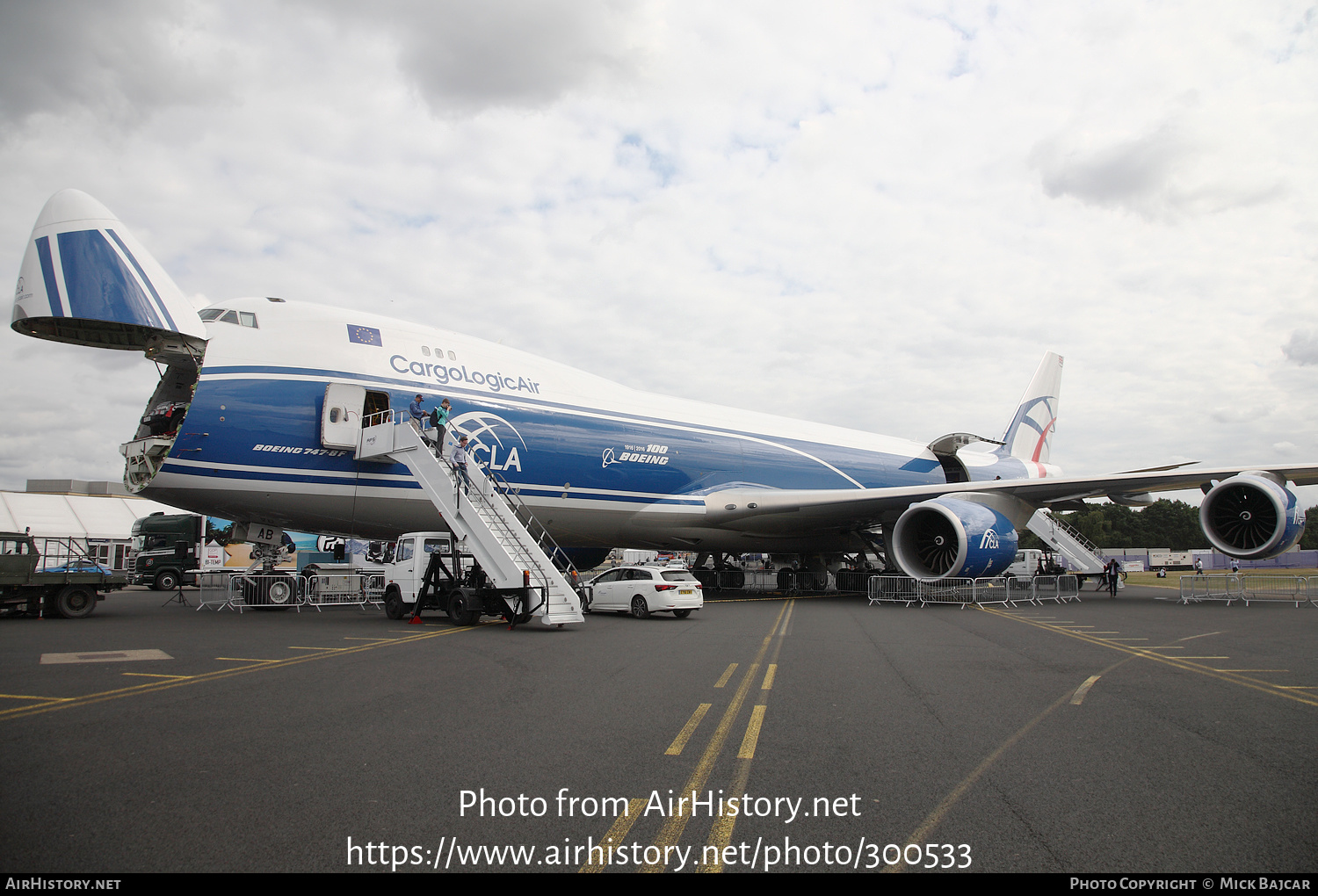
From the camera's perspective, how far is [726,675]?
8664 mm

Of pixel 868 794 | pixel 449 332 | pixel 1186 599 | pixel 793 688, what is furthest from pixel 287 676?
pixel 1186 599

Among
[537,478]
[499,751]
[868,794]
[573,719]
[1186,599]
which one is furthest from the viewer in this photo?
[1186,599]

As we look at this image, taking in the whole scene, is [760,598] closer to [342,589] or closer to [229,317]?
[342,589]

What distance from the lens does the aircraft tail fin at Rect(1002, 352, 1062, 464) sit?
1223 inches

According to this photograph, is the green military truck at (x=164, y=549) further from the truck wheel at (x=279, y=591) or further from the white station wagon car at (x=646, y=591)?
the white station wagon car at (x=646, y=591)

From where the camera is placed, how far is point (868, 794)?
14.3 ft

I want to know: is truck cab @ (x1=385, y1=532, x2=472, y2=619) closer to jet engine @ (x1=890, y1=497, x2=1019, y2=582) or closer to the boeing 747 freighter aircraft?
the boeing 747 freighter aircraft

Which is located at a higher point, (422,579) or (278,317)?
(278,317)

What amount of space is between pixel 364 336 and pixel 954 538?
15.4 m

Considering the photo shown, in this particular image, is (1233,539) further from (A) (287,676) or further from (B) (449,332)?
(A) (287,676)

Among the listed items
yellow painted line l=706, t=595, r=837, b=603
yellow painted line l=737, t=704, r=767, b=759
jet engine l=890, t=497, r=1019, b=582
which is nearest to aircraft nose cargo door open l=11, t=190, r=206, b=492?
yellow painted line l=737, t=704, r=767, b=759

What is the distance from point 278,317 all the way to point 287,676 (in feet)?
30.2

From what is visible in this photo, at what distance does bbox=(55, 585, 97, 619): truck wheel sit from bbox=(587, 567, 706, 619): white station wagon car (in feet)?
36.0

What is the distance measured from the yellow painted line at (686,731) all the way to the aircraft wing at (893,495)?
46.5ft
